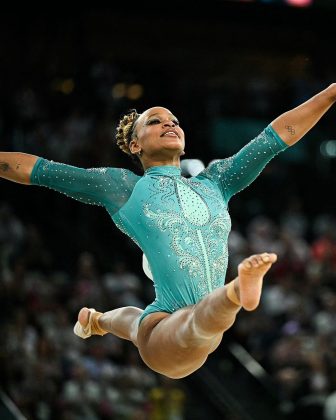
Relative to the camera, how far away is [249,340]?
9.02m

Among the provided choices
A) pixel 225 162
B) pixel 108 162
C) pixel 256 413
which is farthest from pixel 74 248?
pixel 225 162

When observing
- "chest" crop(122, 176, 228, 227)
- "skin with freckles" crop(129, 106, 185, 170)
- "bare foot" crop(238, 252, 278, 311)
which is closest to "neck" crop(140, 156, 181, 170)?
"skin with freckles" crop(129, 106, 185, 170)

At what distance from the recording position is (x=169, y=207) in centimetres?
460

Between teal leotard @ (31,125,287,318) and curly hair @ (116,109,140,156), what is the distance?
12.1 inches

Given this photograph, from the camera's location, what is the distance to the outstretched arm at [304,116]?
4.76 meters

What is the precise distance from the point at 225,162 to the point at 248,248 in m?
5.19

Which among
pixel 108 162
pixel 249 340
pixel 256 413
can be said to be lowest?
pixel 256 413

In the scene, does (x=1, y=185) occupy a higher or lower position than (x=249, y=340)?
higher

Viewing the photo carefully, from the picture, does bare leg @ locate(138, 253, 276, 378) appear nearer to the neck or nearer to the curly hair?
the neck

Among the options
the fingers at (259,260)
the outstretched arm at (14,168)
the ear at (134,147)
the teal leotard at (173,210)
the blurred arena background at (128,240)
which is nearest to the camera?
the fingers at (259,260)

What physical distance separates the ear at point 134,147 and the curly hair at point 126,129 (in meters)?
0.06

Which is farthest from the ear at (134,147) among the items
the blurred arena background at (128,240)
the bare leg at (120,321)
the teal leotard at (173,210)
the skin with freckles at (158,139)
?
the bare leg at (120,321)

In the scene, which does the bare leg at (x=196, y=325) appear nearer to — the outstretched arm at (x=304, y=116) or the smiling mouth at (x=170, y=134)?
the smiling mouth at (x=170, y=134)

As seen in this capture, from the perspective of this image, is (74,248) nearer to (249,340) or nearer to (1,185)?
(1,185)
